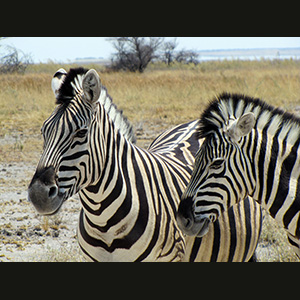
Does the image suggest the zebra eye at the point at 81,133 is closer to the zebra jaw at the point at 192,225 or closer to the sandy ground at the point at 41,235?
the zebra jaw at the point at 192,225

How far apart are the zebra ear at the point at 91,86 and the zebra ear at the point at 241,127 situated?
0.92 m

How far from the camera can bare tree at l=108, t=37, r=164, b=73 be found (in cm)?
1978

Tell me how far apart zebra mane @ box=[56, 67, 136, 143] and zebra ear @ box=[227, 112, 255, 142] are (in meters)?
0.95

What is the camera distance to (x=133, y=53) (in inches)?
824

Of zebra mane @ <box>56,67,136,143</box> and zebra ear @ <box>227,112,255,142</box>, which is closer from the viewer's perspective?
zebra ear @ <box>227,112,255,142</box>

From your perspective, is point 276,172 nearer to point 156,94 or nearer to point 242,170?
point 242,170

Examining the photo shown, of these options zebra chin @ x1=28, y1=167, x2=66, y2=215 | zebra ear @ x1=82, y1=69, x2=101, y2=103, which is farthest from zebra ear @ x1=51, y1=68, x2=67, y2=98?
zebra chin @ x1=28, y1=167, x2=66, y2=215

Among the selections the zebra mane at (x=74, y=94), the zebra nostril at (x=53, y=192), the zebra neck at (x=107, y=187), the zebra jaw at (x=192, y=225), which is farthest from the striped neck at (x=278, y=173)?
the zebra nostril at (x=53, y=192)

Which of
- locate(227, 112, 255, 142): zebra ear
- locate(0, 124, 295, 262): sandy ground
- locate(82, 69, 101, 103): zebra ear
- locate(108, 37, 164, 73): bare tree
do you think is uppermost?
locate(108, 37, 164, 73): bare tree

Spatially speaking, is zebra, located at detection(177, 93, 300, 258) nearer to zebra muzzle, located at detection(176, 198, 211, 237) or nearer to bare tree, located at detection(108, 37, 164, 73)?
zebra muzzle, located at detection(176, 198, 211, 237)

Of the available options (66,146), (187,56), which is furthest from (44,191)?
(187,56)

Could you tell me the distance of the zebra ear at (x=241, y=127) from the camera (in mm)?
2891

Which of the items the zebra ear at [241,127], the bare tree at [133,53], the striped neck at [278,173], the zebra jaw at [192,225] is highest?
the bare tree at [133,53]

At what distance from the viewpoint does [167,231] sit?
332 centimetres
